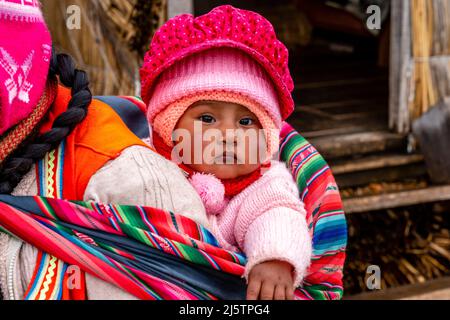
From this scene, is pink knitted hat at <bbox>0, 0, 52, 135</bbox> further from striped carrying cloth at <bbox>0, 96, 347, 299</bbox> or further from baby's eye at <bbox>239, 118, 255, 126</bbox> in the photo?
baby's eye at <bbox>239, 118, 255, 126</bbox>

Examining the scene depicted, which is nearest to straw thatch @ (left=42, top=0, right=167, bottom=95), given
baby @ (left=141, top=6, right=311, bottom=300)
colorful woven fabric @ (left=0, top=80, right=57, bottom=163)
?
baby @ (left=141, top=6, right=311, bottom=300)

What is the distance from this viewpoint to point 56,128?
140cm

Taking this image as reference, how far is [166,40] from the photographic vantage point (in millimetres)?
1678

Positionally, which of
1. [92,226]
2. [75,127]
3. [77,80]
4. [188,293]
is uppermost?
[77,80]

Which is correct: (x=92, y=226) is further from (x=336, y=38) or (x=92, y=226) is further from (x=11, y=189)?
(x=336, y=38)

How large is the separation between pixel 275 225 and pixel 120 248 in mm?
388

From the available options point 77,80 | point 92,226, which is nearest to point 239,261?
point 92,226

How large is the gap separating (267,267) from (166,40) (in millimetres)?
658

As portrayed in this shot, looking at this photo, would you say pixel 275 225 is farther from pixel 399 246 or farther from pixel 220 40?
pixel 399 246

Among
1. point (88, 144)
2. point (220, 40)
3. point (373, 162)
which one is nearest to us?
point (88, 144)

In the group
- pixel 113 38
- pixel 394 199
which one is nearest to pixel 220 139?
pixel 113 38

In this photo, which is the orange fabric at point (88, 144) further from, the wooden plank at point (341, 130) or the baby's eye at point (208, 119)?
the wooden plank at point (341, 130)

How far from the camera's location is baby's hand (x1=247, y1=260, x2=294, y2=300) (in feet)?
4.46

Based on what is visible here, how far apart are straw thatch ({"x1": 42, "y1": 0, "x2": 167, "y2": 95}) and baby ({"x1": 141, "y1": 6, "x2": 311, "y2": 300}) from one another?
1824 mm
